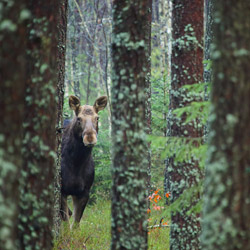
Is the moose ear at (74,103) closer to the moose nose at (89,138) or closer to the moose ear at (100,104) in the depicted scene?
the moose ear at (100,104)

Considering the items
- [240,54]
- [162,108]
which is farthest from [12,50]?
[162,108]

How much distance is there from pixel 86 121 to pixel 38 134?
5.33 meters

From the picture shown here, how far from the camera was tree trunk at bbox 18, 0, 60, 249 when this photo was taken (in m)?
4.79

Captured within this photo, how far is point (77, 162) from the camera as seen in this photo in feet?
35.0

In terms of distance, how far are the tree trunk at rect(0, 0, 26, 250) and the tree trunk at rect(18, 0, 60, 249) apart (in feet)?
4.27

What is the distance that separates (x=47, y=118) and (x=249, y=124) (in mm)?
2250

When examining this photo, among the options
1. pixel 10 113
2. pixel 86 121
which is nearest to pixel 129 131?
pixel 10 113

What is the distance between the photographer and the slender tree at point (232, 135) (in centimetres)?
363

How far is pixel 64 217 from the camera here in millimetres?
10234

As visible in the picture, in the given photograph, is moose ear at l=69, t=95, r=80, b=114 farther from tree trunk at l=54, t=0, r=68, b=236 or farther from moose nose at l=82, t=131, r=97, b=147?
tree trunk at l=54, t=0, r=68, b=236

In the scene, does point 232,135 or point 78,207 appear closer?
point 232,135

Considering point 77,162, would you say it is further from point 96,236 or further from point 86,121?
point 96,236

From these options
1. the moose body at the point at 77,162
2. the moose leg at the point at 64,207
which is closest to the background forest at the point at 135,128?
the moose leg at the point at 64,207

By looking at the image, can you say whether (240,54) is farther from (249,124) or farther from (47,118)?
(47,118)
